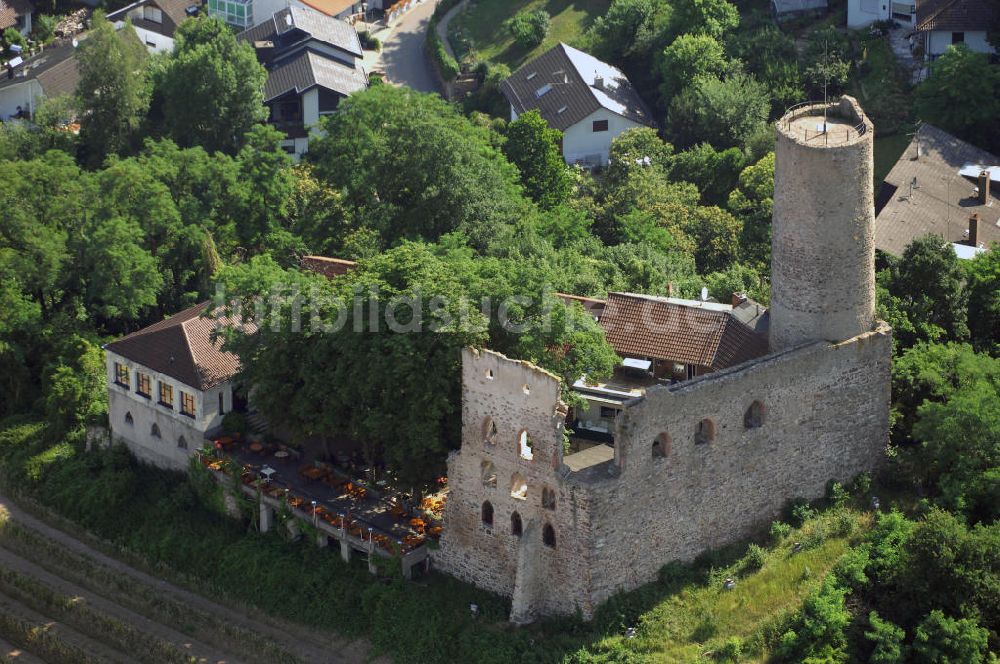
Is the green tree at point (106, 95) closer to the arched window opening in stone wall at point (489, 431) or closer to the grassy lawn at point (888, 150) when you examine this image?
the grassy lawn at point (888, 150)

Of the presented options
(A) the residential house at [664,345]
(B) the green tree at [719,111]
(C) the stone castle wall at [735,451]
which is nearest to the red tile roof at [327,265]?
(A) the residential house at [664,345]

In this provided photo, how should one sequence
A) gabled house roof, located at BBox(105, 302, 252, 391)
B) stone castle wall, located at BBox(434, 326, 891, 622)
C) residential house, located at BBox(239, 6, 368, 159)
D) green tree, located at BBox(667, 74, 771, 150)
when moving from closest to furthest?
1. stone castle wall, located at BBox(434, 326, 891, 622)
2. gabled house roof, located at BBox(105, 302, 252, 391)
3. green tree, located at BBox(667, 74, 771, 150)
4. residential house, located at BBox(239, 6, 368, 159)

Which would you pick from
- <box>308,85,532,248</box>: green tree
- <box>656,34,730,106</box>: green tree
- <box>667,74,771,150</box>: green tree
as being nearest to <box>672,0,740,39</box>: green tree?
<box>656,34,730,106</box>: green tree

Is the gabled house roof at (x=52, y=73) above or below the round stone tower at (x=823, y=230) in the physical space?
above

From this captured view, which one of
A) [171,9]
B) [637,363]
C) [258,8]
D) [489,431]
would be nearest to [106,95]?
[171,9]

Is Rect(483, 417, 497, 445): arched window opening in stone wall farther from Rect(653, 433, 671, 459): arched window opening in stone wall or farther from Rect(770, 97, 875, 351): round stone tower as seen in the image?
Rect(770, 97, 875, 351): round stone tower
